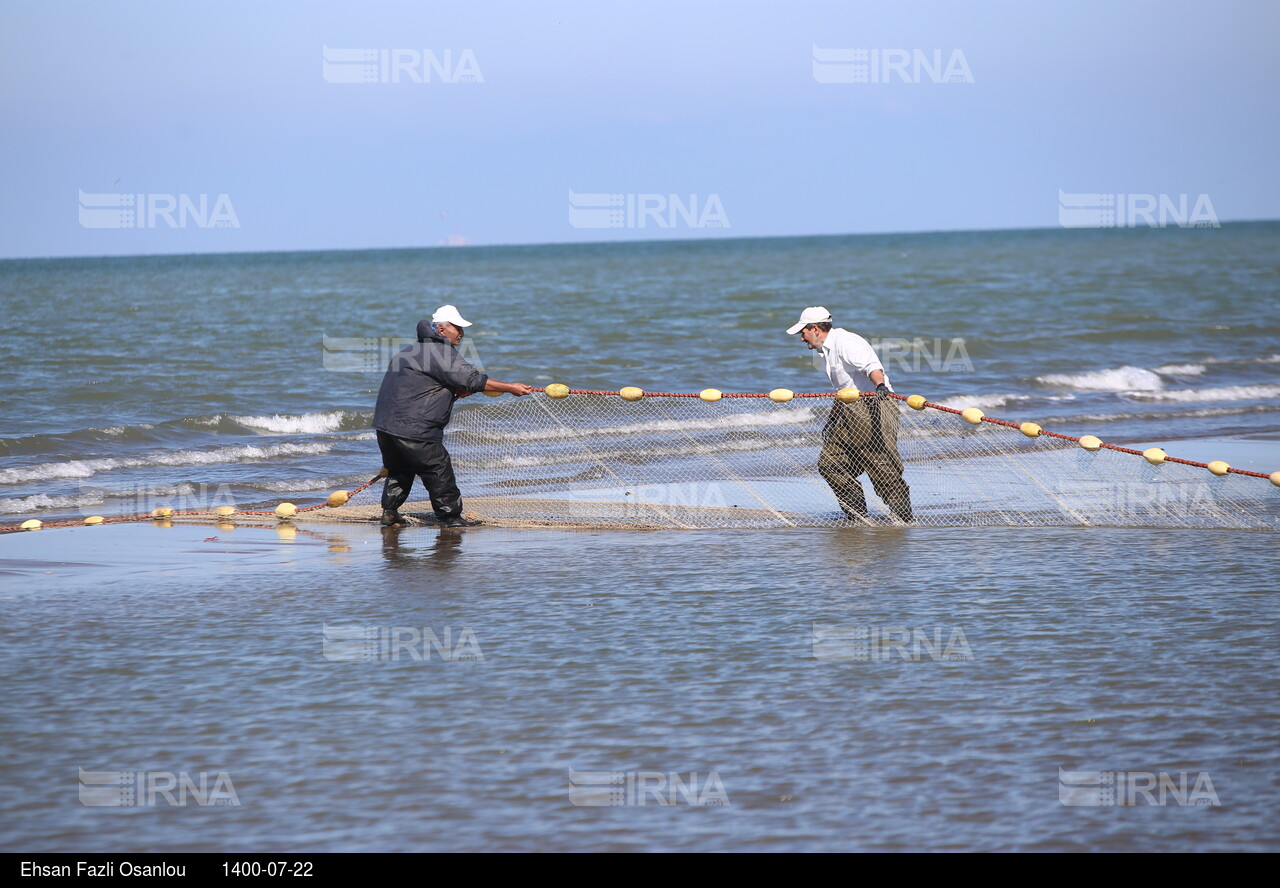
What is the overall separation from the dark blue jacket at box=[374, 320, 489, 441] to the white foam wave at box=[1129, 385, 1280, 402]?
41.1ft

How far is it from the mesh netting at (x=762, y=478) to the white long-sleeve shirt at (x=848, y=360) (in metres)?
0.32

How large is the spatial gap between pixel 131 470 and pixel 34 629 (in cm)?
665

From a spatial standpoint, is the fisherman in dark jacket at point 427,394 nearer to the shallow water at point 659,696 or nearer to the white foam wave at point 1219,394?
the shallow water at point 659,696

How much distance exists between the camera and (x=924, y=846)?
3793 mm

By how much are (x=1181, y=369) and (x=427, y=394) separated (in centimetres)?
1569

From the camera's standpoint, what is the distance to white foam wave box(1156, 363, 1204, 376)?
2033cm

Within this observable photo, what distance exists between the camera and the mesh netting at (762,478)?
30.0ft

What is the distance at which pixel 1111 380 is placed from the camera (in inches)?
767

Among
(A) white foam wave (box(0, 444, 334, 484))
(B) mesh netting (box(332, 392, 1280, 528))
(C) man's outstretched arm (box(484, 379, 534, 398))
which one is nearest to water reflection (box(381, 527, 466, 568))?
(B) mesh netting (box(332, 392, 1280, 528))
